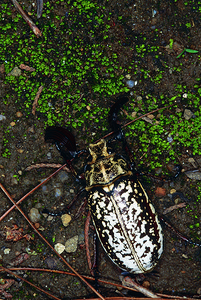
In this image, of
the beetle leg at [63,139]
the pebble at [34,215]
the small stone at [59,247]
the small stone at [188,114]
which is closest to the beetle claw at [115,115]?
the beetle leg at [63,139]

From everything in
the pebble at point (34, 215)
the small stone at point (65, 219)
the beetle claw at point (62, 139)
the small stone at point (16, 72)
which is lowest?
the small stone at point (65, 219)

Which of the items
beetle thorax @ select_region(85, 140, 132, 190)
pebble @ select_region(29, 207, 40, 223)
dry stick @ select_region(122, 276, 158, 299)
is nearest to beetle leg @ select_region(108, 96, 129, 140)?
beetle thorax @ select_region(85, 140, 132, 190)

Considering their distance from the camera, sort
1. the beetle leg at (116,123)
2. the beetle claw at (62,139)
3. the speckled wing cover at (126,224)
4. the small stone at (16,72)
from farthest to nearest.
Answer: the small stone at (16,72), the beetle claw at (62,139), the beetle leg at (116,123), the speckled wing cover at (126,224)

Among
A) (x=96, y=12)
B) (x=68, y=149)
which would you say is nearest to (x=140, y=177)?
(x=68, y=149)

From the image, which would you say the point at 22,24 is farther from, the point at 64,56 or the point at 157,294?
the point at 157,294

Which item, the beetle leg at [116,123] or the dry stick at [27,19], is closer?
the beetle leg at [116,123]

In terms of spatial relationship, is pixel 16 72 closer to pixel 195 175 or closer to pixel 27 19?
pixel 27 19

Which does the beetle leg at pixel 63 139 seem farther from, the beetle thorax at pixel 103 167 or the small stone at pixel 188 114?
the small stone at pixel 188 114
